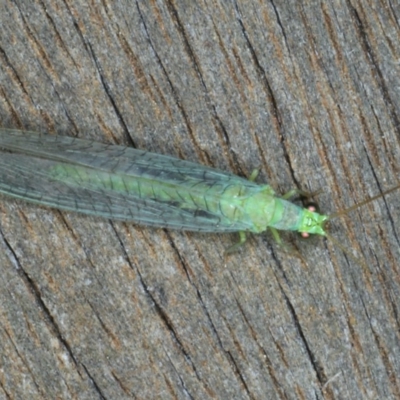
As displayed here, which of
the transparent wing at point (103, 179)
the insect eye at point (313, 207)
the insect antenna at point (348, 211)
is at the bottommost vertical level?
the insect antenna at point (348, 211)

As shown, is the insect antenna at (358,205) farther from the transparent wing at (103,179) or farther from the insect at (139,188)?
the transparent wing at (103,179)

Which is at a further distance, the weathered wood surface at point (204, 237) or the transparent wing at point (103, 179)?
the transparent wing at point (103, 179)

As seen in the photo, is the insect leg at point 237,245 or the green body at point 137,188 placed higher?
the green body at point 137,188

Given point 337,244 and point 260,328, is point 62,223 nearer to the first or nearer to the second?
point 260,328

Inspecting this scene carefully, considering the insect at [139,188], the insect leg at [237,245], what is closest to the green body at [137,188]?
the insect at [139,188]

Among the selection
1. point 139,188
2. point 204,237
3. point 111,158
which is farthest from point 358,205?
point 111,158

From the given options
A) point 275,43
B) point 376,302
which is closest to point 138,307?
point 376,302

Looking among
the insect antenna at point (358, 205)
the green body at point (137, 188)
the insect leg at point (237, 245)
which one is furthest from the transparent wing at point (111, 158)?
the insect antenna at point (358, 205)
